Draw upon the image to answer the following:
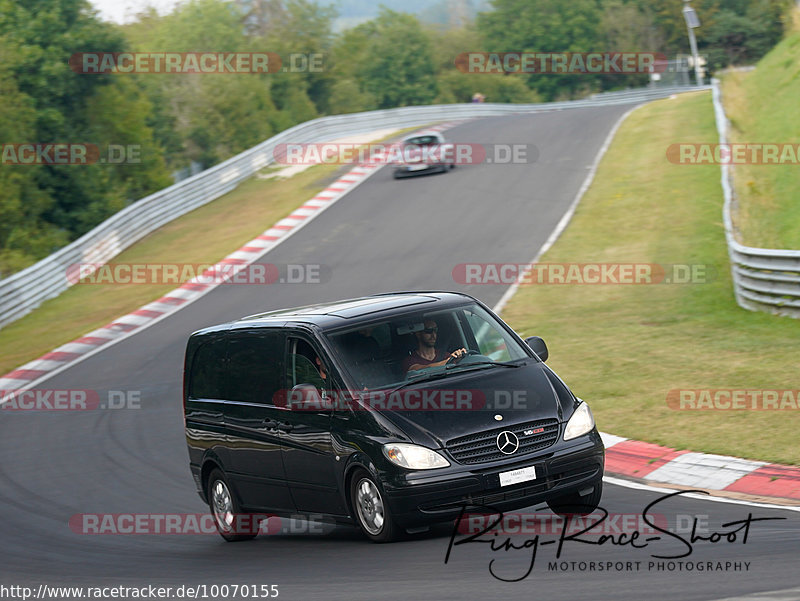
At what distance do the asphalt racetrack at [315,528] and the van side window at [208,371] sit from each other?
4.23 feet

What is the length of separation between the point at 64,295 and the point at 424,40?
7968 cm

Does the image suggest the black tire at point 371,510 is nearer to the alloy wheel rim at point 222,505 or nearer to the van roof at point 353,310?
the van roof at point 353,310

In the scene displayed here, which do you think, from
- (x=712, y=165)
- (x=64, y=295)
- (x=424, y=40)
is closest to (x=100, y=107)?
(x=64, y=295)

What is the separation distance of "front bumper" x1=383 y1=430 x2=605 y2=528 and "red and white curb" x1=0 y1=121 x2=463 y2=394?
13276 millimetres

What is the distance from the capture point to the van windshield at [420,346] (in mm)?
8391

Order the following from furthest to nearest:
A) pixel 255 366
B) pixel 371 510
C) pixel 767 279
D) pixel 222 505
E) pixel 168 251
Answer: pixel 168 251 → pixel 767 279 → pixel 222 505 → pixel 255 366 → pixel 371 510

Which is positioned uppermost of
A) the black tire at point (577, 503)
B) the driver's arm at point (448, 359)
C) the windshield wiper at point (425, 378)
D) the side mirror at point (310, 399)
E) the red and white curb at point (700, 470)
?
the driver's arm at point (448, 359)

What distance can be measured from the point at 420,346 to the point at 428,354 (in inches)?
3.4

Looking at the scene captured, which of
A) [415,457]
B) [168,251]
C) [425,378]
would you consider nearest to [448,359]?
[425,378]

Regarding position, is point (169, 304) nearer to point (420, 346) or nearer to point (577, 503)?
point (420, 346)

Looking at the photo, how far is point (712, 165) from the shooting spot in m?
31.3

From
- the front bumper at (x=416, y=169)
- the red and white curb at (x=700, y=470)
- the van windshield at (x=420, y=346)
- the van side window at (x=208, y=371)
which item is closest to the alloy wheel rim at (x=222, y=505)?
the van side window at (x=208, y=371)

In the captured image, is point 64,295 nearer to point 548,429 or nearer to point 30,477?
point 30,477

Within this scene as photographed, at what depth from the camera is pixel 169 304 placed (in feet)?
81.7
